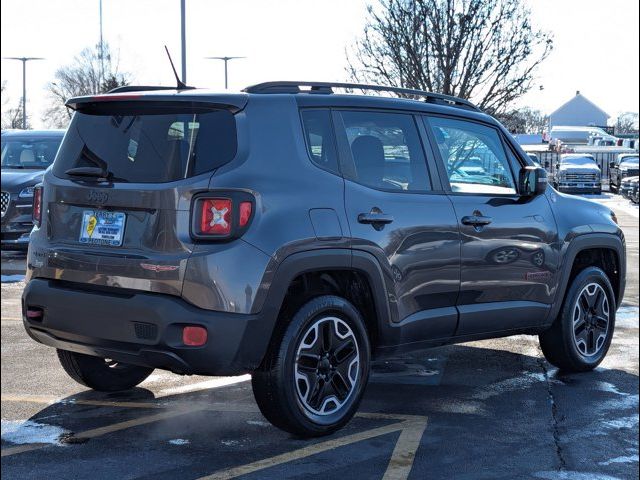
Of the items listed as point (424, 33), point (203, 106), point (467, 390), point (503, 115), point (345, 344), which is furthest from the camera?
point (503, 115)

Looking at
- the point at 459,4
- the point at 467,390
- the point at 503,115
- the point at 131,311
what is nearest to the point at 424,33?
the point at 459,4

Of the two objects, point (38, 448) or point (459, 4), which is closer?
point (38, 448)

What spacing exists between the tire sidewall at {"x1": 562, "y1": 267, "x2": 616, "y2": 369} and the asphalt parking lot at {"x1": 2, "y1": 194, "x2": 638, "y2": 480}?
0.11m

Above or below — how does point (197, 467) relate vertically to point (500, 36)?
below

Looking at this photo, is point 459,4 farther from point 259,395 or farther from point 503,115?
point 259,395

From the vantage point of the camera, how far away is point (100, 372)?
6.30 meters

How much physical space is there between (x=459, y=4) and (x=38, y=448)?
78.1 ft

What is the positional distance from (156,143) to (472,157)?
2329 millimetres

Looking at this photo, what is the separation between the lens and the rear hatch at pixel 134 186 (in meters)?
5.09

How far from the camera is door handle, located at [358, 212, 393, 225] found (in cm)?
565

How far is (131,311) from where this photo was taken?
16.5ft

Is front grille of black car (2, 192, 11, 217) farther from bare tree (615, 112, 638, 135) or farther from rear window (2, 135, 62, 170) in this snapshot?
bare tree (615, 112, 638, 135)

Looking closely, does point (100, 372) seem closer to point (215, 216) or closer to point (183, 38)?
point (215, 216)

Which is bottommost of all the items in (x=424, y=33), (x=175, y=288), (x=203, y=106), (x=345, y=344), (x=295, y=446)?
(x=295, y=446)
